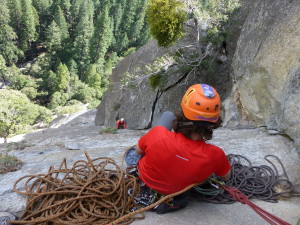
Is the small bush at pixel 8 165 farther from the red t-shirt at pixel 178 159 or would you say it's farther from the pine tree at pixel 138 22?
the pine tree at pixel 138 22

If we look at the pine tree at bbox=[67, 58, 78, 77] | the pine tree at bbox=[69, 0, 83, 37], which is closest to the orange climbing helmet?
the pine tree at bbox=[67, 58, 78, 77]

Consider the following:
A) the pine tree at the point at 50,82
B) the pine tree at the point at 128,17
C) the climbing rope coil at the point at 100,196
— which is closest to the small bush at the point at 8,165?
the climbing rope coil at the point at 100,196

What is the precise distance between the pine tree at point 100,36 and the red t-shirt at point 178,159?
2287 inches

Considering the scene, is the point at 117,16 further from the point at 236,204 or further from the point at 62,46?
the point at 236,204

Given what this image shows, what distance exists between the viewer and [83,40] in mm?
61875

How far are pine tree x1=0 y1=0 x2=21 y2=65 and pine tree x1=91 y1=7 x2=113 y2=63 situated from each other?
17274 mm

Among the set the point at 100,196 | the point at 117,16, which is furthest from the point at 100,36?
the point at 100,196

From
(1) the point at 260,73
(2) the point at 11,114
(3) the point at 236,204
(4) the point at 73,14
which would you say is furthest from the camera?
(4) the point at 73,14

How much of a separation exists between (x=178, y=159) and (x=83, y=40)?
6352 cm

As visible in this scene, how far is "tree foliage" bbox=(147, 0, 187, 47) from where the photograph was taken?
1052 cm

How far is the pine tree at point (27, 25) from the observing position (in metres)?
59.6

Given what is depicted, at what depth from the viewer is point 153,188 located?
3242 mm

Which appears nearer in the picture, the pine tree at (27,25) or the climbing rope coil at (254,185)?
the climbing rope coil at (254,185)

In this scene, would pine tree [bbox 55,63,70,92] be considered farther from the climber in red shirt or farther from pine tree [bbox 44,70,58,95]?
the climber in red shirt
